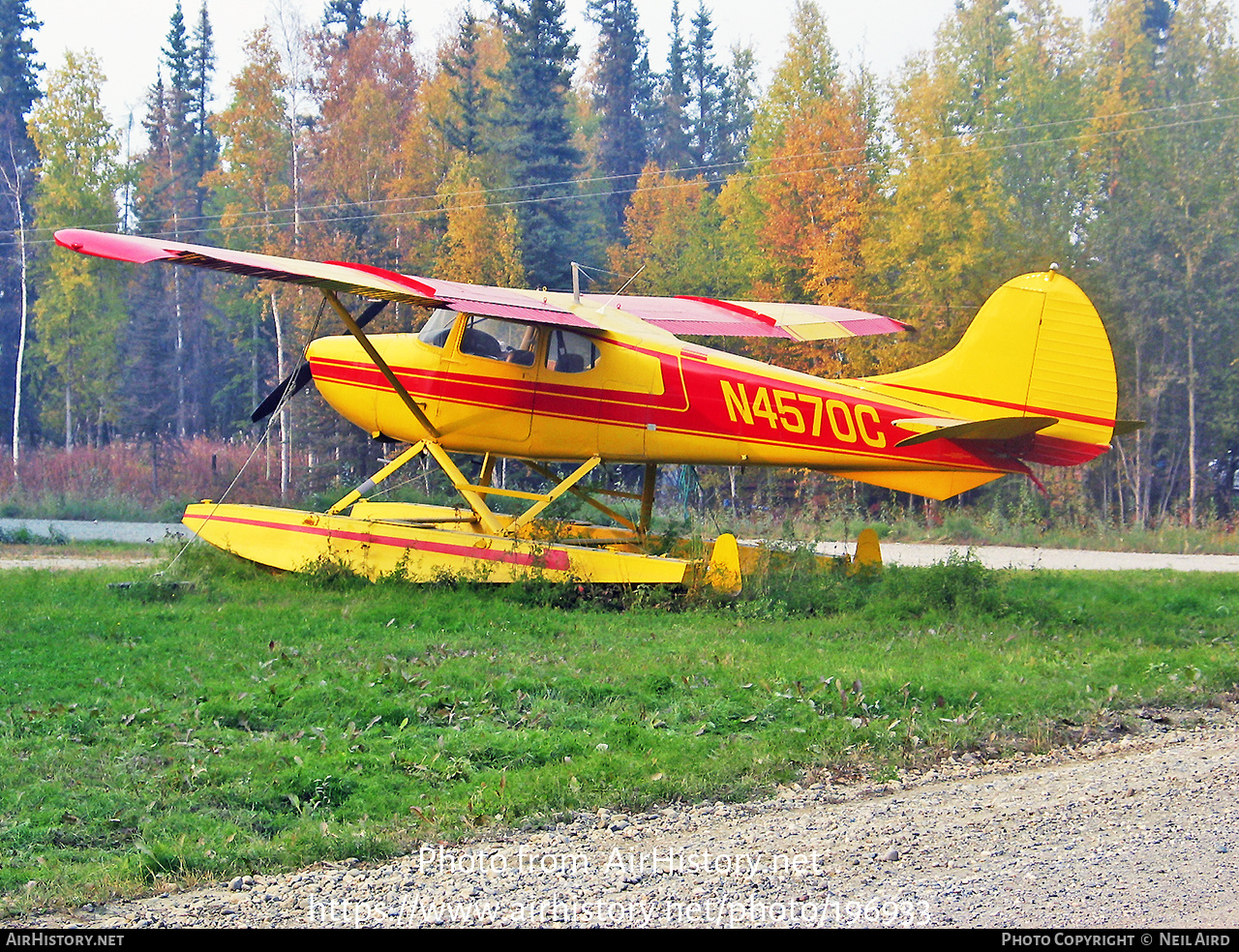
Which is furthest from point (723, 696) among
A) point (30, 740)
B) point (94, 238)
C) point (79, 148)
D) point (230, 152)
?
point (79, 148)

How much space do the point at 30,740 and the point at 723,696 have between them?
13.7 feet

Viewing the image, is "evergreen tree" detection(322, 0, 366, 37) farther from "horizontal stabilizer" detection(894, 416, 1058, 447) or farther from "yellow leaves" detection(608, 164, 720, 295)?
"horizontal stabilizer" detection(894, 416, 1058, 447)

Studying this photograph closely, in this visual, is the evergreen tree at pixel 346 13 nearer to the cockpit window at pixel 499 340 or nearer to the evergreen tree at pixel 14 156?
the evergreen tree at pixel 14 156

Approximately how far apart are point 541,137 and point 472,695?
35.7 metres

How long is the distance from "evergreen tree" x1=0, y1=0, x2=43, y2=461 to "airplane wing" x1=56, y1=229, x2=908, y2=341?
123ft

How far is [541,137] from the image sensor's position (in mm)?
40094

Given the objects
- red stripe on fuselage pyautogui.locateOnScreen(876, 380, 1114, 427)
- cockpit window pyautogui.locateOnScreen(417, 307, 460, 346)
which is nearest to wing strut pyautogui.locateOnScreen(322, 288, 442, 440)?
cockpit window pyautogui.locateOnScreen(417, 307, 460, 346)

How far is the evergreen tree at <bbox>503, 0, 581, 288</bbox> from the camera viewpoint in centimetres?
→ 3509

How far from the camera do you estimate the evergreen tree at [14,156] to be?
44.2 metres

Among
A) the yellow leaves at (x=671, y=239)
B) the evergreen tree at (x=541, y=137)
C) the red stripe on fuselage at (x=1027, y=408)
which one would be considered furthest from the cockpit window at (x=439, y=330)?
the yellow leaves at (x=671, y=239)

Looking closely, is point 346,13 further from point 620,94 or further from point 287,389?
point 287,389

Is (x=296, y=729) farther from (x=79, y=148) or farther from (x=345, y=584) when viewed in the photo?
(x=79, y=148)

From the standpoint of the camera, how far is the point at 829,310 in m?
14.7
